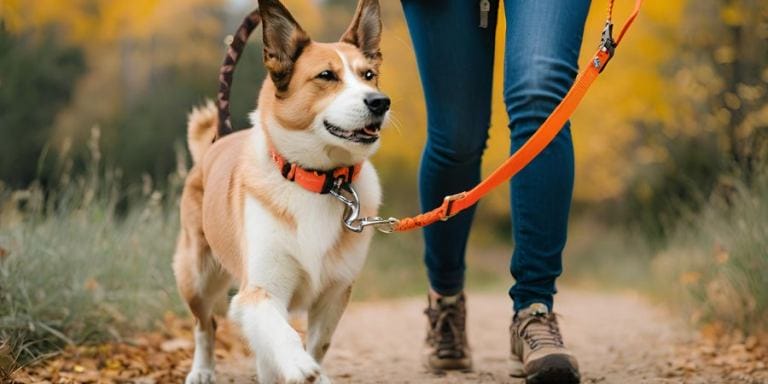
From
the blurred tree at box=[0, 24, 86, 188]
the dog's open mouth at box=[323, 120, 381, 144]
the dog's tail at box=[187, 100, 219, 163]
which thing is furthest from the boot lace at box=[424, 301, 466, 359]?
the blurred tree at box=[0, 24, 86, 188]

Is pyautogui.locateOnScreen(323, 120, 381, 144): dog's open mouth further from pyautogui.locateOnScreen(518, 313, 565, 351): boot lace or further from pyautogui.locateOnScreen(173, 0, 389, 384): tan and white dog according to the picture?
pyautogui.locateOnScreen(518, 313, 565, 351): boot lace

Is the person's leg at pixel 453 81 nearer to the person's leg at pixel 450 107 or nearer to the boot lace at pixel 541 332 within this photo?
the person's leg at pixel 450 107

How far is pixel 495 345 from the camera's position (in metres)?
5.02

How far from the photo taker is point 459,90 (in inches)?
122

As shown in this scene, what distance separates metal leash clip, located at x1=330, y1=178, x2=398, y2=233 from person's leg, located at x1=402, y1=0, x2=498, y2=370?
508 millimetres

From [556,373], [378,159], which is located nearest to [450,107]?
[556,373]

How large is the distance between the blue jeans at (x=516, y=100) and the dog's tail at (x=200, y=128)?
1.08 meters

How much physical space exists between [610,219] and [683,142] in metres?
5.16

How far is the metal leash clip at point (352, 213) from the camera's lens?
2.72 metres

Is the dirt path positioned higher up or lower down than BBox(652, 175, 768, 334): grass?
lower down

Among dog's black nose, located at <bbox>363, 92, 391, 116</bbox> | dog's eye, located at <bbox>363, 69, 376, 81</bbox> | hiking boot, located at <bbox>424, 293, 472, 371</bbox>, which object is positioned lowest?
hiking boot, located at <bbox>424, 293, 472, 371</bbox>

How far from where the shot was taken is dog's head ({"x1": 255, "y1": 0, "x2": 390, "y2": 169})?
269cm

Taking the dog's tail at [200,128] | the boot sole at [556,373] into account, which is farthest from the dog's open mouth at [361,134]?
the dog's tail at [200,128]

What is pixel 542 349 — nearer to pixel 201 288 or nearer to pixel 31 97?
pixel 201 288
